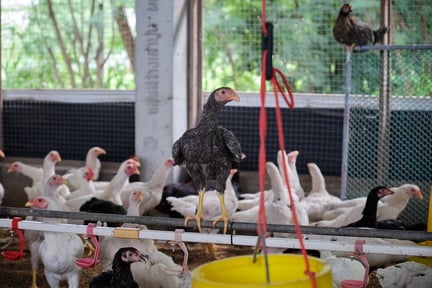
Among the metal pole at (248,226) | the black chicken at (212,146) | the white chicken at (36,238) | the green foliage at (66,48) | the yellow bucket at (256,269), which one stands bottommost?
the white chicken at (36,238)

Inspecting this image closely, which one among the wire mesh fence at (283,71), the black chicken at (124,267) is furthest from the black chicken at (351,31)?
the black chicken at (124,267)

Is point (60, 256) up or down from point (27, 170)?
down

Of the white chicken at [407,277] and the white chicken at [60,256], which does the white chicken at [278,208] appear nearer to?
the white chicken at [407,277]

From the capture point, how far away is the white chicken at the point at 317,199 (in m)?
6.68

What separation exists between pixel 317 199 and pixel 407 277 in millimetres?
2568

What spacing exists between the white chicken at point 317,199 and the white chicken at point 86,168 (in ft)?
7.51

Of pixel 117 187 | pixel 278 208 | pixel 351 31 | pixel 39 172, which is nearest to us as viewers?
pixel 278 208

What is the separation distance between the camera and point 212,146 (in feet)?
13.8

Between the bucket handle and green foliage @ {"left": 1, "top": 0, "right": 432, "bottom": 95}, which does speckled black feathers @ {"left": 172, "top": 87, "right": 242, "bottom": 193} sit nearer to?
the bucket handle

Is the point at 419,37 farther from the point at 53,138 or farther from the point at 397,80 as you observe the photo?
the point at 53,138

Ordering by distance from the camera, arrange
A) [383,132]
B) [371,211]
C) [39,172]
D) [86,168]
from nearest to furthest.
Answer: [371,211]
[383,132]
[86,168]
[39,172]

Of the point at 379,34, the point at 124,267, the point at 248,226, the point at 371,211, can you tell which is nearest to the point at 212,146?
the point at 248,226

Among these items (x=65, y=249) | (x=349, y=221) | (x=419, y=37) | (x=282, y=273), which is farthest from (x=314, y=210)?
(x=282, y=273)

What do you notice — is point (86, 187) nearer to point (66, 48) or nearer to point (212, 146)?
point (66, 48)
